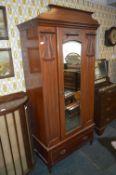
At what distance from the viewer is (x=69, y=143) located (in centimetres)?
192

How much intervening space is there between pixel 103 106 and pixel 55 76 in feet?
3.95

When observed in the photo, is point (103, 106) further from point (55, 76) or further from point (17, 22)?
point (17, 22)

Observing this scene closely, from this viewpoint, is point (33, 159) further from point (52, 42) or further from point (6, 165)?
point (52, 42)

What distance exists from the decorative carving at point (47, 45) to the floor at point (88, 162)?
1.42 m

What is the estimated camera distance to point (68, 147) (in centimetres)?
193

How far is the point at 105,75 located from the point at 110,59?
46cm

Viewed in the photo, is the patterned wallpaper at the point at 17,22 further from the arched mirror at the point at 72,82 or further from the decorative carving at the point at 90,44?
the decorative carving at the point at 90,44

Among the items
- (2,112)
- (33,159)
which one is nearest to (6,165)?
(33,159)

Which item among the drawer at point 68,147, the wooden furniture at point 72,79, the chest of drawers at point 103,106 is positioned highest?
the wooden furniture at point 72,79

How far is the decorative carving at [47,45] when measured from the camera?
136 centimetres

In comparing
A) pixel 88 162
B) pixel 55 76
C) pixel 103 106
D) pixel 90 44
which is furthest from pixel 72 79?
pixel 88 162

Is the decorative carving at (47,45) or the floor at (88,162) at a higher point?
the decorative carving at (47,45)

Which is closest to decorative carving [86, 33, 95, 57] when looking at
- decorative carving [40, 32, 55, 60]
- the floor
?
decorative carving [40, 32, 55, 60]

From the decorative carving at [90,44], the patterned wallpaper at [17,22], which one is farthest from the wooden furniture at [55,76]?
the patterned wallpaper at [17,22]
